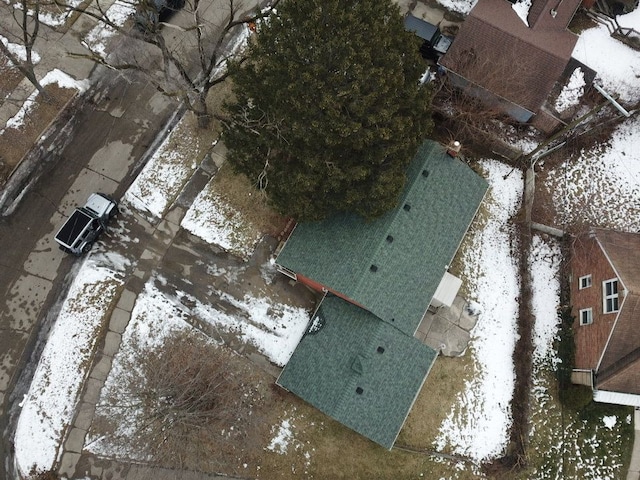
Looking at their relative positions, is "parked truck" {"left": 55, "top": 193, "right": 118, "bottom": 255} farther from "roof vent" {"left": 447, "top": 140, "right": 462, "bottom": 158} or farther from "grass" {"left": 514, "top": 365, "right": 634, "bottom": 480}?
"grass" {"left": 514, "top": 365, "right": 634, "bottom": 480}

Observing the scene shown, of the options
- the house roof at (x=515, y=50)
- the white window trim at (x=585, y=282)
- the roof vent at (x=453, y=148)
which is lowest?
the white window trim at (x=585, y=282)

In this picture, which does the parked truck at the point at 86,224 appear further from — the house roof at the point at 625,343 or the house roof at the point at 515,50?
the house roof at the point at 625,343

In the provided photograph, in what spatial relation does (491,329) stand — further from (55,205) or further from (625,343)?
(55,205)

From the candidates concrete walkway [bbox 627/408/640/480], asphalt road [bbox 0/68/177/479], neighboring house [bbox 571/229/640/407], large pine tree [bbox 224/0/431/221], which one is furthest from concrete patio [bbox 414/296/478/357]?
asphalt road [bbox 0/68/177/479]

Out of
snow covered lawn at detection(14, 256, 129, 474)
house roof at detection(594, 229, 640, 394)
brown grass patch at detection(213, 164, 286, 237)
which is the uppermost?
house roof at detection(594, 229, 640, 394)

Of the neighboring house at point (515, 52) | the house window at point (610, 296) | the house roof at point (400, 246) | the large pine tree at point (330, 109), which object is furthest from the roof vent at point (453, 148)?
the house window at point (610, 296)

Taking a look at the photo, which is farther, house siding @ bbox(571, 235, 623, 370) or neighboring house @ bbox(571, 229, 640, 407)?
house siding @ bbox(571, 235, 623, 370)
